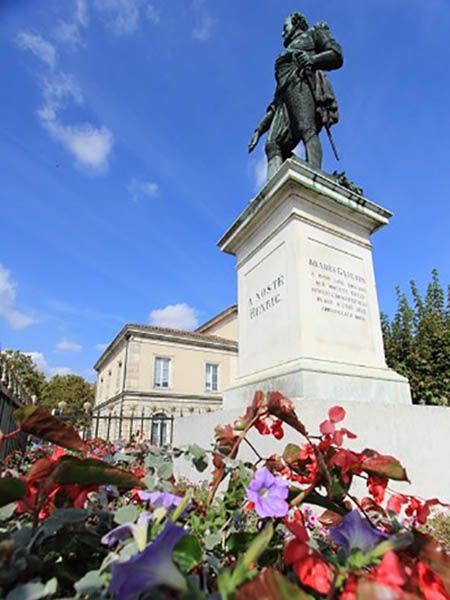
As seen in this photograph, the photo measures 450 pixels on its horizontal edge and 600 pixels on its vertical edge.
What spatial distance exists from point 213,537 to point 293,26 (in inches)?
239

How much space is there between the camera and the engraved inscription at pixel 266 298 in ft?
11.4

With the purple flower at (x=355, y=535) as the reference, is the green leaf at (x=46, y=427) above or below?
above

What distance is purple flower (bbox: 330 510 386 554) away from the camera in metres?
0.52

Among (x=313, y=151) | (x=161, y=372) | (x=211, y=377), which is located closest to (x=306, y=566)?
(x=313, y=151)

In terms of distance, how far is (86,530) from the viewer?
55 centimetres

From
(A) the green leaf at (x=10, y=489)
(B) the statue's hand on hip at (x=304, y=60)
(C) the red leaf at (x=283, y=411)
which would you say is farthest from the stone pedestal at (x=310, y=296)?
(A) the green leaf at (x=10, y=489)

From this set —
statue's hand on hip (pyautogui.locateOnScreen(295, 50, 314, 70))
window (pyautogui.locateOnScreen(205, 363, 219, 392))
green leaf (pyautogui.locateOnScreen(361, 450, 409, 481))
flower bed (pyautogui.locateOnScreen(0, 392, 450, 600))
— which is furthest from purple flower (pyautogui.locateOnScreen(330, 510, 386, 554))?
window (pyautogui.locateOnScreen(205, 363, 219, 392))

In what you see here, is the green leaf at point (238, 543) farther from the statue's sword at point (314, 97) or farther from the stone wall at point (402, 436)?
the statue's sword at point (314, 97)

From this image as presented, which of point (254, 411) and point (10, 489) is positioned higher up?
point (254, 411)

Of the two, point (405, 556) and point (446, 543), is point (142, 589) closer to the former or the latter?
point (405, 556)

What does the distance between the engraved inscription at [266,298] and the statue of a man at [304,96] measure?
162 cm

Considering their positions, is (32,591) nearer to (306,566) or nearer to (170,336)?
(306,566)

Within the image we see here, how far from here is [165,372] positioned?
2433 centimetres

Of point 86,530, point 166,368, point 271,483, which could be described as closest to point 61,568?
point 86,530
